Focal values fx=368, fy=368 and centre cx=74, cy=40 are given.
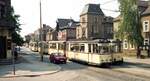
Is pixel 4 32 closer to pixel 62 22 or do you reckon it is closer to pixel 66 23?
pixel 66 23

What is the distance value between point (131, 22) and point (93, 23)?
28.7 meters

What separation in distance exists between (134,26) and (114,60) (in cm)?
1992

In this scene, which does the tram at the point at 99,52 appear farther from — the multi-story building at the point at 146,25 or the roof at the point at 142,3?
the roof at the point at 142,3

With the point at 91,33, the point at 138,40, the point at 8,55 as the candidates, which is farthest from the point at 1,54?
the point at 91,33

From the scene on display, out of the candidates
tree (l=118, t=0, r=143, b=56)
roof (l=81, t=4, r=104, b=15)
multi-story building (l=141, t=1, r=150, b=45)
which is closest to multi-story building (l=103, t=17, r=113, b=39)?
roof (l=81, t=4, r=104, b=15)

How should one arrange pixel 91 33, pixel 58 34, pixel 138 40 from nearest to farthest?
1. pixel 138 40
2. pixel 91 33
3. pixel 58 34

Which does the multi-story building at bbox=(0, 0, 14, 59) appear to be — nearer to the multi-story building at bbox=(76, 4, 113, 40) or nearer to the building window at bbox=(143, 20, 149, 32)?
the building window at bbox=(143, 20, 149, 32)

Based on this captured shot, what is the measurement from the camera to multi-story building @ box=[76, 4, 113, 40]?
82.8 m

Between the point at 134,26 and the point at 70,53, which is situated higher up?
the point at 134,26

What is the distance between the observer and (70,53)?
46.9 metres

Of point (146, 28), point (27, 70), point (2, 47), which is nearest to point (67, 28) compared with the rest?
point (146, 28)

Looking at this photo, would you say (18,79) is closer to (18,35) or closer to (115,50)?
(115,50)

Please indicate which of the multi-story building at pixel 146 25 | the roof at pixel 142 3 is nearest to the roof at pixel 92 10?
the roof at pixel 142 3

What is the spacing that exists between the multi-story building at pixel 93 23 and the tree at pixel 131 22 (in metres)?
26.2
